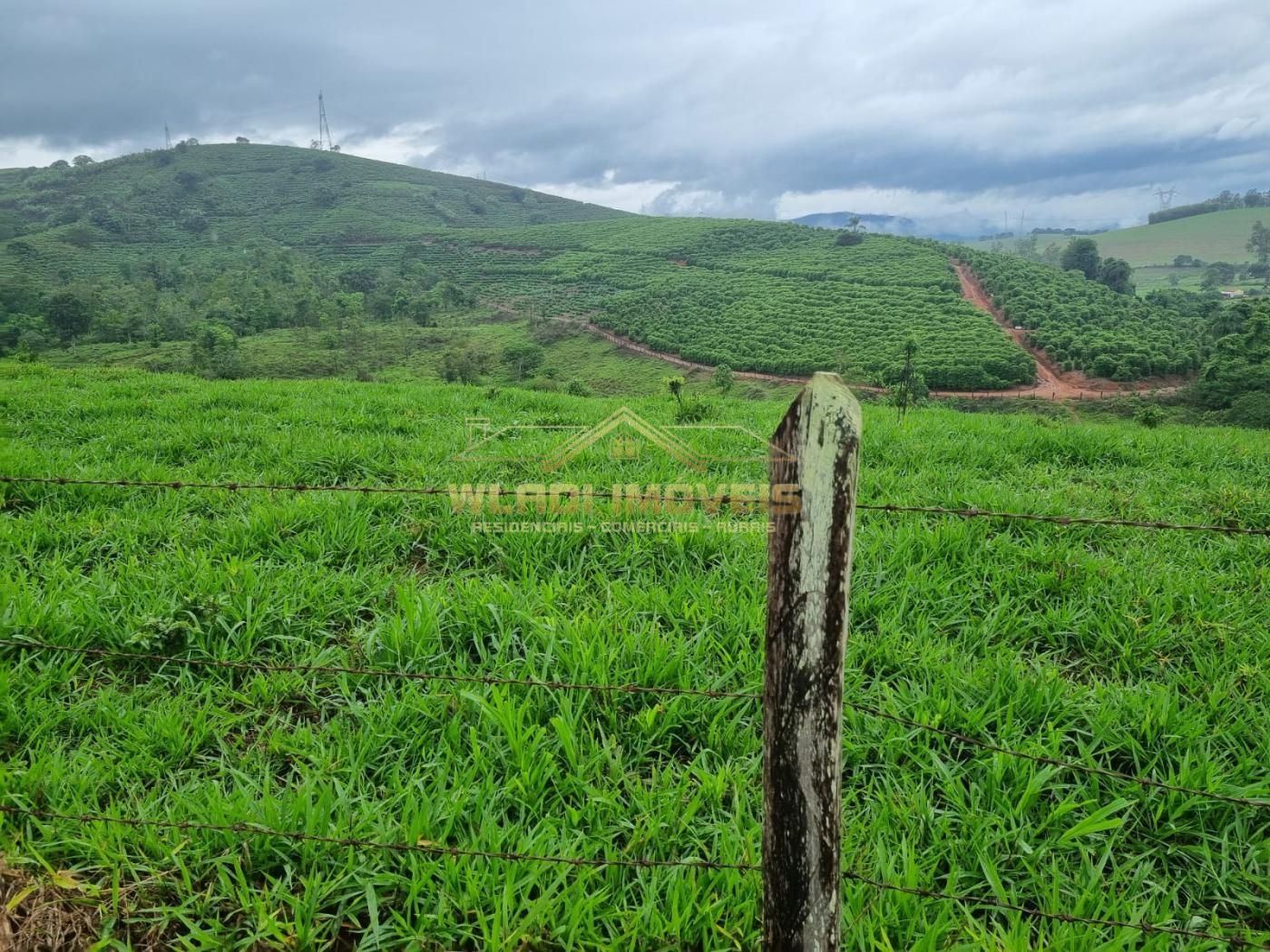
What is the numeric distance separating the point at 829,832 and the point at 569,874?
95cm

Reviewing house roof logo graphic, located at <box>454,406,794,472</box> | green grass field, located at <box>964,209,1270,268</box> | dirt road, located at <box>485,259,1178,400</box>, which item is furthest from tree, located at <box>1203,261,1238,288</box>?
house roof logo graphic, located at <box>454,406,794,472</box>

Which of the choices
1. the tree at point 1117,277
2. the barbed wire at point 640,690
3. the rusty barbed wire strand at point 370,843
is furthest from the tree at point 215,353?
the tree at point 1117,277

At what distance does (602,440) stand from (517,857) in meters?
5.02

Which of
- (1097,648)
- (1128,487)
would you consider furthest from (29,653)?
(1128,487)

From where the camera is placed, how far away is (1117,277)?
282 ft

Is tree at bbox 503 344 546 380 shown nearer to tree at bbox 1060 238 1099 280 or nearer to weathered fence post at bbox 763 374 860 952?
weathered fence post at bbox 763 374 860 952

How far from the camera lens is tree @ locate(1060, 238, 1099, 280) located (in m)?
92.0

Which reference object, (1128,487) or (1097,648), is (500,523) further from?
(1128,487)

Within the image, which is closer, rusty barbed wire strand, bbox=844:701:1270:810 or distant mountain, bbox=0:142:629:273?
rusty barbed wire strand, bbox=844:701:1270:810

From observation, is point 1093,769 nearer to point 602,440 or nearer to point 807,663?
point 807,663

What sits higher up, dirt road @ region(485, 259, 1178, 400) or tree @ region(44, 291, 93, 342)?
tree @ region(44, 291, 93, 342)

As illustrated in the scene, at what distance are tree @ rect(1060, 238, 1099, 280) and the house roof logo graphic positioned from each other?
108 m

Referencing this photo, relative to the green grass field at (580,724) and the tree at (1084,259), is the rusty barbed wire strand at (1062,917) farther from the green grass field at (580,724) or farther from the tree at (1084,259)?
the tree at (1084,259)

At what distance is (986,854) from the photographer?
2.14 meters
